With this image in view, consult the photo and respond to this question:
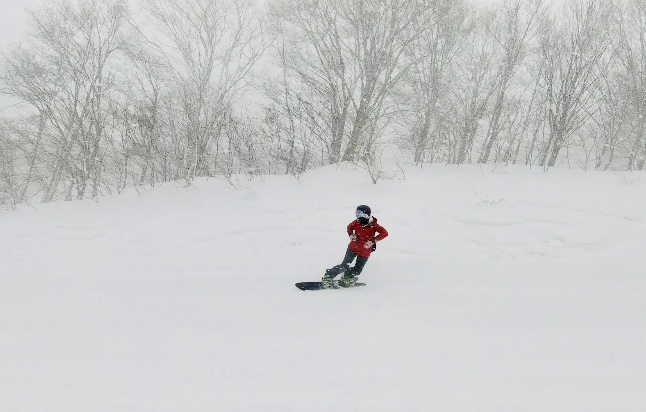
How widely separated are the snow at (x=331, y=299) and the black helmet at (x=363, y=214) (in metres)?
1.14

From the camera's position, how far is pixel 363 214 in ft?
19.3

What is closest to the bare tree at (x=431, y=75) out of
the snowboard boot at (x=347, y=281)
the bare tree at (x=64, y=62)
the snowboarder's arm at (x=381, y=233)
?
the snowboarder's arm at (x=381, y=233)

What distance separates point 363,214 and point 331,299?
58.7 inches

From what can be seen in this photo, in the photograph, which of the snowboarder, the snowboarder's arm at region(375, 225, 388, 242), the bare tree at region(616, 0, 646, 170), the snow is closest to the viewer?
the snow

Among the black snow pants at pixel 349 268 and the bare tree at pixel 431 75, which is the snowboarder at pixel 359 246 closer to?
the black snow pants at pixel 349 268

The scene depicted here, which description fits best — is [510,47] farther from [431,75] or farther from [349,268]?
[349,268]

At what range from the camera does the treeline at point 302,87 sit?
12289 mm

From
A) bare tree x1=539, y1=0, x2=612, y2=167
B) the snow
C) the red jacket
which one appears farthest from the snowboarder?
bare tree x1=539, y1=0, x2=612, y2=167

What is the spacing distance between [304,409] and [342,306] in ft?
7.51

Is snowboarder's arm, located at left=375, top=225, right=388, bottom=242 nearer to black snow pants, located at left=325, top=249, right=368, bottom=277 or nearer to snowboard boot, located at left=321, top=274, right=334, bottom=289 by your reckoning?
black snow pants, located at left=325, top=249, right=368, bottom=277

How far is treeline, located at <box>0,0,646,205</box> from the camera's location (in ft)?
40.3

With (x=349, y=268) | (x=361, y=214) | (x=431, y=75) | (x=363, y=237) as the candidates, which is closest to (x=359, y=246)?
(x=363, y=237)

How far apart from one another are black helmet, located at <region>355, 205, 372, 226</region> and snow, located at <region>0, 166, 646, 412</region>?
45.0 inches

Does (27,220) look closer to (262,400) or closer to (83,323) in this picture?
(83,323)
